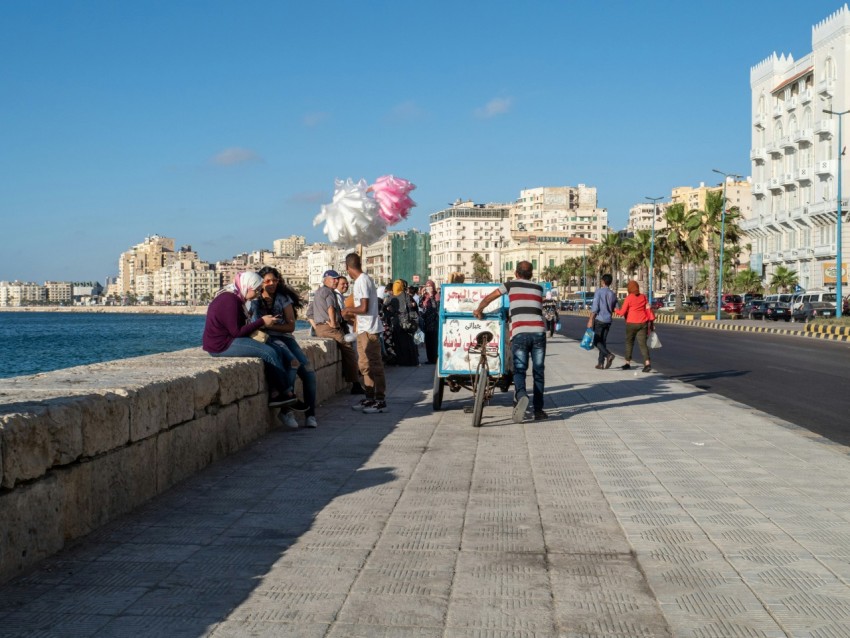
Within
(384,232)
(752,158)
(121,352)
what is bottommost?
(121,352)

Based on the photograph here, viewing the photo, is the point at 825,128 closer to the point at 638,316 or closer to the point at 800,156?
the point at 800,156

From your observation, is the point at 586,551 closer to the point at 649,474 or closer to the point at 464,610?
the point at 464,610

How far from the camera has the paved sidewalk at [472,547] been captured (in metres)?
4.00

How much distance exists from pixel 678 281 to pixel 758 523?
216 ft

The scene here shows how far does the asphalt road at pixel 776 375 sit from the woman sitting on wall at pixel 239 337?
5.49m

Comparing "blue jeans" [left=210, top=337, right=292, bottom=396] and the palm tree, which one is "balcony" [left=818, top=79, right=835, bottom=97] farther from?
"blue jeans" [left=210, top=337, right=292, bottom=396]

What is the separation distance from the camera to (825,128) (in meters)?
75.9

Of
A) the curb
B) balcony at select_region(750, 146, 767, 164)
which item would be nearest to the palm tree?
balcony at select_region(750, 146, 767, 164)

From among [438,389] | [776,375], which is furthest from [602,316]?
[438,389]

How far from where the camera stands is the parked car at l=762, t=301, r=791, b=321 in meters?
59.2

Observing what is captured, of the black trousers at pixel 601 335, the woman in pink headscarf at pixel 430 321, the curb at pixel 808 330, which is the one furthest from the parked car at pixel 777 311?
the black trousers at pixel 601 335

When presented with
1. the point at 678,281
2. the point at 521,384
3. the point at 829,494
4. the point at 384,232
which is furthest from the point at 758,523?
the point at 678,281

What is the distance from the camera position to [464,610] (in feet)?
13.4

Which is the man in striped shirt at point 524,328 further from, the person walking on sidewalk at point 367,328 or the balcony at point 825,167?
the balcony at point 825,167
